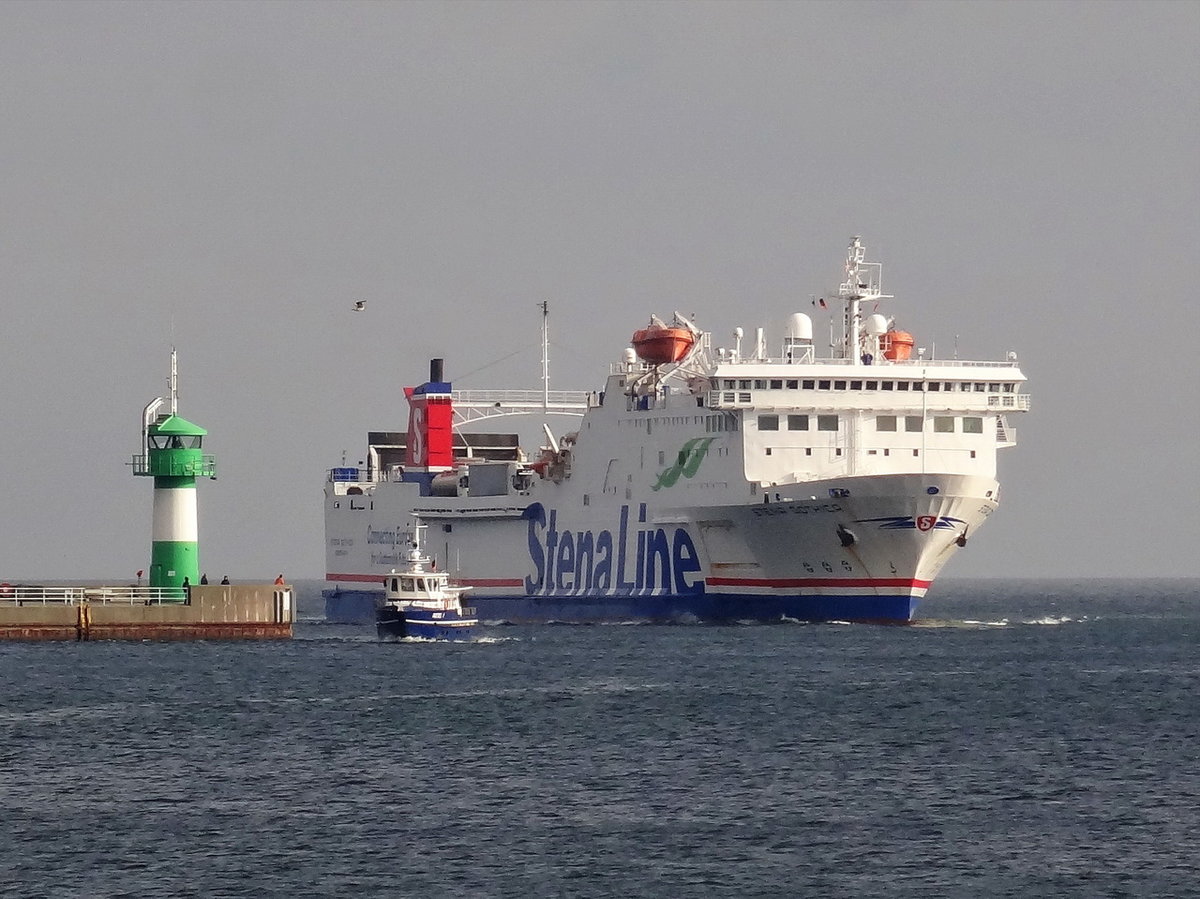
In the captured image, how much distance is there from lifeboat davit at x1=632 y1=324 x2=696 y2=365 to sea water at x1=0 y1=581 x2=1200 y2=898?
14.4 metres

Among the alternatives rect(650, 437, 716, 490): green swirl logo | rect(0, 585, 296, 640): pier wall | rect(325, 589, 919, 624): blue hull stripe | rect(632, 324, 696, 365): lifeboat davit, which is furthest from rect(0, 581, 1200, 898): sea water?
rect(632, 324, 696, 365): lifeboat davit

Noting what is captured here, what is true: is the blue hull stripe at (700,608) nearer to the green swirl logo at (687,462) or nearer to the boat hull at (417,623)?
the green swirl logo at (687,462)

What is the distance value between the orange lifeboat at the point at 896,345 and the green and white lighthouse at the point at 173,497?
24.6 m

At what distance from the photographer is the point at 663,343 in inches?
2886

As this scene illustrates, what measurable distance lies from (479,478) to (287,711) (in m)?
38.5

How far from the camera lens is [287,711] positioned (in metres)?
46.4

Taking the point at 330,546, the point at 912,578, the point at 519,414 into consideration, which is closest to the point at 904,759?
the point at 912,578

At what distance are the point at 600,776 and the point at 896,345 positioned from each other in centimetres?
4146

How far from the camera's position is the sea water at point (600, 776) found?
1124 inches

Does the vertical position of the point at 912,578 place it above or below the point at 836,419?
below

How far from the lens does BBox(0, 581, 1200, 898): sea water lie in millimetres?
28547

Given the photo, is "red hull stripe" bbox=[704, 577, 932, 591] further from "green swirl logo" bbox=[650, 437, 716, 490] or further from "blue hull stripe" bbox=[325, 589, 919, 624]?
"green swirl logo" bbox=[650, 437, 716, 490]

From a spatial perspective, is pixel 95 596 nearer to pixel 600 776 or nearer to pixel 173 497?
pixel 173 497

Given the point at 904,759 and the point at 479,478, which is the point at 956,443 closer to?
the point at 479,478
